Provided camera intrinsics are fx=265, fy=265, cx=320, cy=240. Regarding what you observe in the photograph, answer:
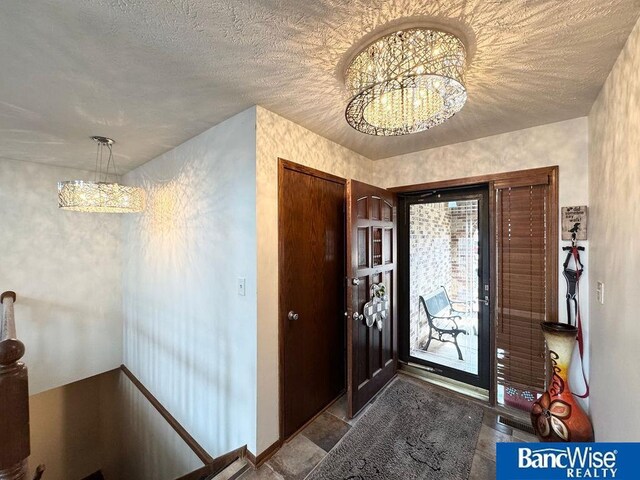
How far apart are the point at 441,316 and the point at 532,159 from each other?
1.78m

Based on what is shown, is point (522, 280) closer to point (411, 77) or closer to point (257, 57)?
point (411, 77)

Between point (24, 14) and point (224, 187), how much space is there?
117 centimetres

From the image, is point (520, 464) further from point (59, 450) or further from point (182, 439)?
point (59, 450)

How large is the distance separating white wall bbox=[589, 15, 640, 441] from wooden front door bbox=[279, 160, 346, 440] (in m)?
1.73

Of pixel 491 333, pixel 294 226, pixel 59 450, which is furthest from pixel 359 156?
pixel 59 450

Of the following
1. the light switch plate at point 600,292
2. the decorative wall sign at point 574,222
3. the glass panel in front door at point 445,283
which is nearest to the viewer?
the light switch plate at point 600,292

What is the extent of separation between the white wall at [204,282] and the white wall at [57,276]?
2.71 feet

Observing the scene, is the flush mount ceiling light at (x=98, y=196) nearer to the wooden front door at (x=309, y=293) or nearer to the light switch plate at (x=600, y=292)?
the wooden front door at (x=309, y=293)

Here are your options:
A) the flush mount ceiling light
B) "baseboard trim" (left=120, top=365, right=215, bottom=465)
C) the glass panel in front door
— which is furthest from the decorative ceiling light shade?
"baseboard trim" (left=120, top=365, right=215, bottom=465)

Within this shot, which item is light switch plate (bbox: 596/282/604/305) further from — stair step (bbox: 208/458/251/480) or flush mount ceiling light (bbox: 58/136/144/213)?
flush mount ceiling light (bbox: 58/136/144/213)

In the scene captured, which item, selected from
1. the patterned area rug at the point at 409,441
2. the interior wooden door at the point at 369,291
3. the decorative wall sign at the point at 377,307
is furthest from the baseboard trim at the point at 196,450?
the decorative wall sign at the point at 377,307

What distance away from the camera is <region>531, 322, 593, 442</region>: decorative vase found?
165 centimetres

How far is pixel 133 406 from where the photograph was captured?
11.0 ft

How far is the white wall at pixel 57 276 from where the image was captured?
2910 millimetres
